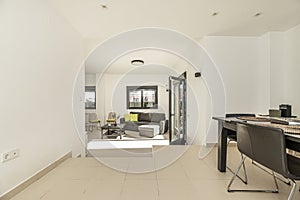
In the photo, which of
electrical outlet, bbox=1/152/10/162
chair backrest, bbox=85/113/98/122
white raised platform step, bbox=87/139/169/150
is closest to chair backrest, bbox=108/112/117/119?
chair backrest, bbox=85/113/98/122

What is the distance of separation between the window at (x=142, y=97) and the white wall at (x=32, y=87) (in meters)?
6.13

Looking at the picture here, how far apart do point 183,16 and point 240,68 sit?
1951 millimetres

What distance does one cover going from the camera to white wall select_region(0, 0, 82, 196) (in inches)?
81.4

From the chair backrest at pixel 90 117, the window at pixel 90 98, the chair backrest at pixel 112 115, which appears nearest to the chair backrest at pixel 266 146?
the chair backrest at pixel 112 115

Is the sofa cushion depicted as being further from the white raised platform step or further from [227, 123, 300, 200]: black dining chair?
[227, 123, 300, 200]: black dining chair

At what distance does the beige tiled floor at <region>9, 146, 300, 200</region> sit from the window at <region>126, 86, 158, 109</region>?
6525mm

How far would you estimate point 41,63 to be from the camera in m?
2.69

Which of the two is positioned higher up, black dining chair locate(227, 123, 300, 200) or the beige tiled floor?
black dining chair locate(227, 123, 300, 200)

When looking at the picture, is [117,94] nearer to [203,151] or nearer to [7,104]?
[203,151]

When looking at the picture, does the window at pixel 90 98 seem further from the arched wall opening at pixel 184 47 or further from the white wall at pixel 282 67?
the white wall at pixel 282 67

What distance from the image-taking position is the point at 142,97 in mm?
9758

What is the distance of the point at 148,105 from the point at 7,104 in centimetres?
783

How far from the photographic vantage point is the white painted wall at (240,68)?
4.54m

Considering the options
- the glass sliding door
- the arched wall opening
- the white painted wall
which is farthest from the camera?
the glass sliding door
